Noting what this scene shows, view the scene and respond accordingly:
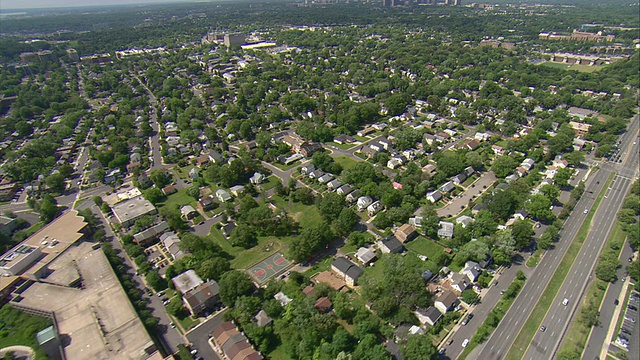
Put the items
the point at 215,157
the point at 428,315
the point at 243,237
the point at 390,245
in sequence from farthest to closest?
the point at 215,157 → the point at 243,237 → the point at 390,245 → the point at 428,315

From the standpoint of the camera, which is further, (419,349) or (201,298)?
(201,298)

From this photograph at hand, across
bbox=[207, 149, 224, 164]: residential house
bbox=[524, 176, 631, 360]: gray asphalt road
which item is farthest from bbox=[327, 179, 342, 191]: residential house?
bbox=[524, 176, 631, 360]: gray asphalt road

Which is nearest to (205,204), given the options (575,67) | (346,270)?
(346,270)

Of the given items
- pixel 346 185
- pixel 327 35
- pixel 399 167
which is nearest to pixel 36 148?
pixel 346 185

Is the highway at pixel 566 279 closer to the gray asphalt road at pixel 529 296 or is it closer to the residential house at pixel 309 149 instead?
the gray asphalt road at pixel 529 296

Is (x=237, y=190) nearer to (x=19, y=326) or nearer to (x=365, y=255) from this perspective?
(x=365, y=255)
